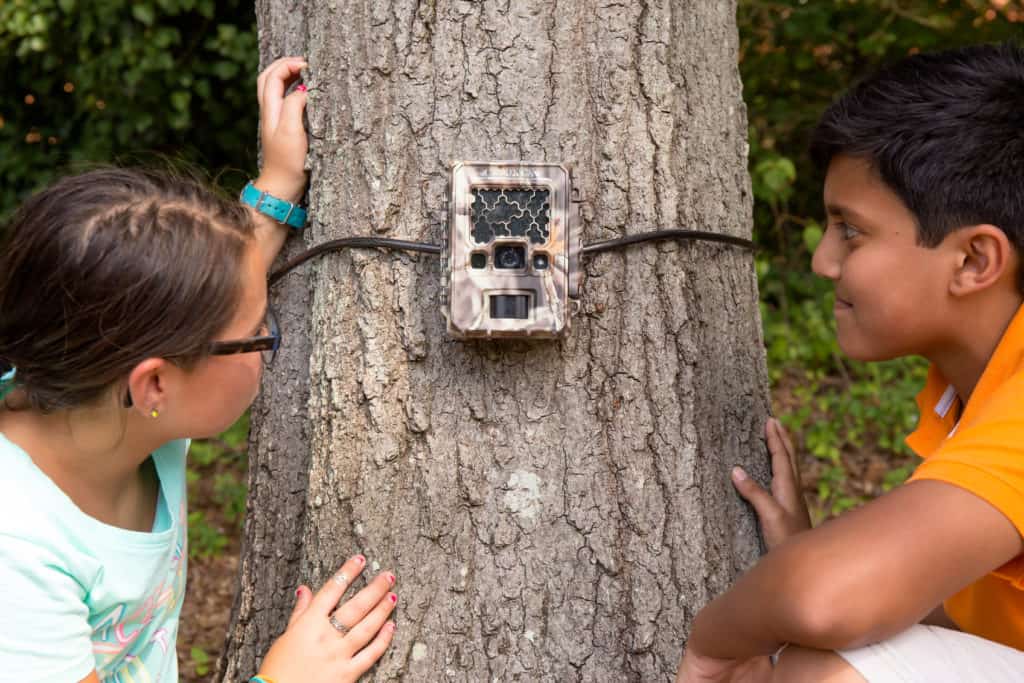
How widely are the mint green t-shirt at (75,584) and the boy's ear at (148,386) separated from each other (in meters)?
0.20

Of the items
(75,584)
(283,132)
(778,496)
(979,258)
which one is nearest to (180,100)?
(283,132)

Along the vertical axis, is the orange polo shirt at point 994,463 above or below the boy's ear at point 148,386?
below

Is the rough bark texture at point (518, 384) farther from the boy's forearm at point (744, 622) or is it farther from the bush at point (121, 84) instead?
the bush at point (121, 84)

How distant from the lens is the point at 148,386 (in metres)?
1.67

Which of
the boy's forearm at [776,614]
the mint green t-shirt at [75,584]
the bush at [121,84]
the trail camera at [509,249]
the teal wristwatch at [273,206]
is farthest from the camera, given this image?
the bush at [121,84]

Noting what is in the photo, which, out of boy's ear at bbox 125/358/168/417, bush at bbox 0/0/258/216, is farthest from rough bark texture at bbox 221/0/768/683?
bush at bbox 0/0/258/216

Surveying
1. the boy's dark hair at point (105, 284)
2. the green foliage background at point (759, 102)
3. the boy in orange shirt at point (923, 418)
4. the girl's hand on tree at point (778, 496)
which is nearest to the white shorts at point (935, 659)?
the boy in orange shirt at point (923, 418)

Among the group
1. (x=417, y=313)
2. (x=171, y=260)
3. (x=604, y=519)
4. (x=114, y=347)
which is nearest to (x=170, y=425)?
(x=114, y=347)

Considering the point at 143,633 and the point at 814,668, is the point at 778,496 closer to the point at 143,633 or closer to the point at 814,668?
the point at 814,668

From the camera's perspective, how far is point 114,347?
1607mm

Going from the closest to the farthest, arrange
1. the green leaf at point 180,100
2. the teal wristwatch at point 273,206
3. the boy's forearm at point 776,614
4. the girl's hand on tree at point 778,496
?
the boy's forearm at point 776,614 → the girl's hand on tree at point 778,496 → the teal wristwatch at point 273,206 → the green leaf at point 180,100

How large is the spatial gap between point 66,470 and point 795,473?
1.33 metres

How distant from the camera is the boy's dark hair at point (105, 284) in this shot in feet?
5.21

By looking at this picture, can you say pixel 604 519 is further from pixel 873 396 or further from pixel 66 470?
pixel 873 396
